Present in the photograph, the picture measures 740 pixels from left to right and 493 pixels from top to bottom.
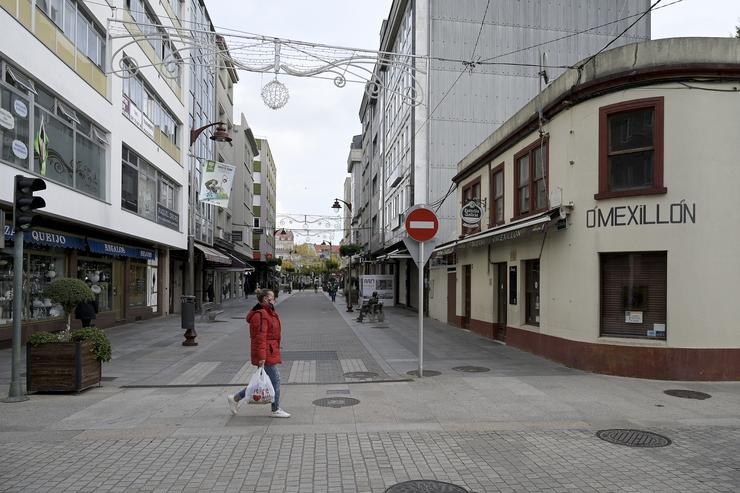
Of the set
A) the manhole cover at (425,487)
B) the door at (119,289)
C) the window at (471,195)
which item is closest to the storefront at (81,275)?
the door at (119,289)

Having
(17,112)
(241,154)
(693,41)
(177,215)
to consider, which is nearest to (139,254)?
(177,215)

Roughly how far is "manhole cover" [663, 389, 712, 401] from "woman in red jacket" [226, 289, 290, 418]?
6003mm

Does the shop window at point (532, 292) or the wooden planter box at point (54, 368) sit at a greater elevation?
the shop window at point (532, 292)

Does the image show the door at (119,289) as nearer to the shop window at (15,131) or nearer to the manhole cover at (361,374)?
the shop window at (15,131)

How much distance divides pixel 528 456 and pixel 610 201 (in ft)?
20.2

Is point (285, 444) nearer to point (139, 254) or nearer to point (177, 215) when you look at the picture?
point (139, 254)

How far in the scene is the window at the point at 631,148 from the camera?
10039mm

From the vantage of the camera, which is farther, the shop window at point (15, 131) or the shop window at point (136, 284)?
the shop window at point (136, 284)

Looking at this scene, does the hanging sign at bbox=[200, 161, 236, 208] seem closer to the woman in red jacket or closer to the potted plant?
the potted plant


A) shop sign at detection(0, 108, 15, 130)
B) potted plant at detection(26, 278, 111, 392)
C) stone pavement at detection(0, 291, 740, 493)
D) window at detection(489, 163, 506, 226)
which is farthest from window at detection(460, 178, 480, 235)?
shop sign at detection(0, 108, 15, 130)

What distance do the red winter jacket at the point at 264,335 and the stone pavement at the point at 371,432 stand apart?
0.83m

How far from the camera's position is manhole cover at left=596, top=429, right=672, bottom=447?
246 inches

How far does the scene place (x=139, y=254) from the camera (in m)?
23.2

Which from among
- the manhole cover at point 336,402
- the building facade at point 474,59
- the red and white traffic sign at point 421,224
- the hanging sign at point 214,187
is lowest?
the manhole cover at point 336,402
